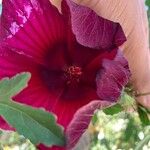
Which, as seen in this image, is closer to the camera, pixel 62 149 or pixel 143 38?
pixel 62 149

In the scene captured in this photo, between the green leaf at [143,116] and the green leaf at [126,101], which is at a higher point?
the green leaf at [126,101]

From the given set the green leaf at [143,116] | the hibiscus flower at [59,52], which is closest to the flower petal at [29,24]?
the hibiscus flower at [59,52]

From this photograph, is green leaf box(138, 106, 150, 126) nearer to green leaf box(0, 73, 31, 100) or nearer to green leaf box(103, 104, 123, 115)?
green leaf box(103, 104, 123, 115)

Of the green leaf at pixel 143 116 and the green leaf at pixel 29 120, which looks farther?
the green leaf at pixel 143 116

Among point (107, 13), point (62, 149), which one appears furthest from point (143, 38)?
point (62, 149)

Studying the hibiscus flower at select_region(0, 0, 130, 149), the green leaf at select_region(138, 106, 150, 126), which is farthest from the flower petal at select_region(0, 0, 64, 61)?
the green leaf at select_region(138, 106, 150, 126)

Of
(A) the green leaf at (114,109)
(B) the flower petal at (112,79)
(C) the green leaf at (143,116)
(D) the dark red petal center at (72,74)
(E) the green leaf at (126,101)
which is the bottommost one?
(C) the green leaf at (143,116)

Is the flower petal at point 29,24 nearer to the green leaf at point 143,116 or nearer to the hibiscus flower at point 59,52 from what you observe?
the hibiscus flower at point 59,52

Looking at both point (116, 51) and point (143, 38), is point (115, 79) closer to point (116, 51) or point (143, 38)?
point (116, 51)
